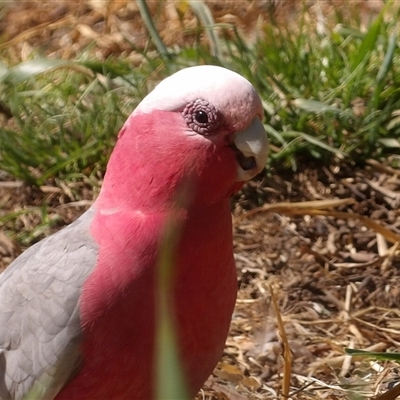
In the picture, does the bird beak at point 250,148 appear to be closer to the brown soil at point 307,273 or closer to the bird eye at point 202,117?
the bird eye at point 202,117

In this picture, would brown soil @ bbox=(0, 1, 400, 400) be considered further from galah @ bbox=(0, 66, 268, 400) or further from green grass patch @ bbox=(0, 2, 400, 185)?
galah @ bbox=(0, 66, 268, 400)

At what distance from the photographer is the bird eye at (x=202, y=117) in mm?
1708

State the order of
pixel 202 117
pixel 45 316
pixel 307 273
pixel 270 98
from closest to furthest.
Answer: pixel 202 117 → pixel 45 316 → pixel 307 273 → pixel 270 98

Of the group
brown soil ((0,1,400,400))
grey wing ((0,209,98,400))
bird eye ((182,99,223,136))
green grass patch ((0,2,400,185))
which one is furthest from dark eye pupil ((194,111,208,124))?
green grass patch ((0,2,400,185))

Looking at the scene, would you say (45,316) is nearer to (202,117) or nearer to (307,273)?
(202,117)

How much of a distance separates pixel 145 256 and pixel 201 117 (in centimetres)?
31

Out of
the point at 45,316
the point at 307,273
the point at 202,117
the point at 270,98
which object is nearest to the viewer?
the point at 202,117

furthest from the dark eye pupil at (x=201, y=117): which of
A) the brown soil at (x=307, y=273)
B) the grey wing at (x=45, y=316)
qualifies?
the brown soil at (x=307, y=273)

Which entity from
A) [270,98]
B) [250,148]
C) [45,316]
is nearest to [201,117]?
[250,148]

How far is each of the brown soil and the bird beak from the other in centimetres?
50

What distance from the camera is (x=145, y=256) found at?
178 cm

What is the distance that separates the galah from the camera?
173 cm

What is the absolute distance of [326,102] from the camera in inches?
113

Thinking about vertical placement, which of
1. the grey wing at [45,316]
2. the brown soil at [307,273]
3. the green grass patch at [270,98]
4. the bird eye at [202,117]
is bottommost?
the brown soil at [307,273]
